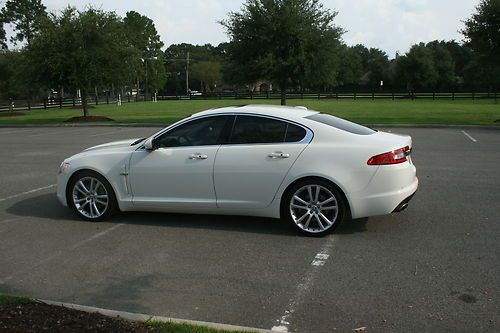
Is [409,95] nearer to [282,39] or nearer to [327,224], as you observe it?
[282,39]

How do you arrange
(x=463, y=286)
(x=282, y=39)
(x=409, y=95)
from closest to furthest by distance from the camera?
(x=463, y=286)
(x=282, y=39)
(x=409, y=95)

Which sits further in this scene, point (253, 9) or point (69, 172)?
point (253, 9)

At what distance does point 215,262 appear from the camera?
17.1 feet

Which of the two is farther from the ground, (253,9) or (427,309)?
(253,9)

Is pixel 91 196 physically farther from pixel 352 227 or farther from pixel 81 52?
pixel 81 52

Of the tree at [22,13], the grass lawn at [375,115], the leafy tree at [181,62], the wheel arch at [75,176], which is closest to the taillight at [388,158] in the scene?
the wheel arch at [75,176]

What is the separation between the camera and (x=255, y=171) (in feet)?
19.8

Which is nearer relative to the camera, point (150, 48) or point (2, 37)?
point (2, 37)

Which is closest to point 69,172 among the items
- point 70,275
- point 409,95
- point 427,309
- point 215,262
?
point 70,275

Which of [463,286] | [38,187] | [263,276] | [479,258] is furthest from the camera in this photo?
[38,187]

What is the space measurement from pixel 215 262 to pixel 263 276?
626 mm

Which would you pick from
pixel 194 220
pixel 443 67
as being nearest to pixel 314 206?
pixel 194 220

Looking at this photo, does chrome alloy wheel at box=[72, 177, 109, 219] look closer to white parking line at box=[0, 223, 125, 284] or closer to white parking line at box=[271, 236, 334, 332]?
white parking line at box=[0, 223, 125, 284]

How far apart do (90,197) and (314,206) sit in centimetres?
293
